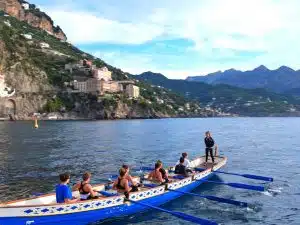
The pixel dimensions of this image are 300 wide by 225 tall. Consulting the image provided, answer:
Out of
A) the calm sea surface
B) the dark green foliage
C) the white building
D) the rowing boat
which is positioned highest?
the white building

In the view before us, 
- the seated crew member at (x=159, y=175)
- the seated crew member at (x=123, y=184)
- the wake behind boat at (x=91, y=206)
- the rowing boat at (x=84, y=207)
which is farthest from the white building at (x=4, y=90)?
the seated crew member at (x=123, y=184)

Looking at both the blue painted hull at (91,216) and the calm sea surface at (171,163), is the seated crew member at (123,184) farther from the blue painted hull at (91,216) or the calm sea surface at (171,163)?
the calm sea surface at (171,163)

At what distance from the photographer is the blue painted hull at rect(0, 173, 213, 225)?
17516 mm

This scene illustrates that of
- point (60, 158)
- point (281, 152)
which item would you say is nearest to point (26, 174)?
point (60, 158)

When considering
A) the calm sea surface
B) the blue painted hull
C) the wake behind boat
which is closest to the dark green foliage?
the calm sea surface

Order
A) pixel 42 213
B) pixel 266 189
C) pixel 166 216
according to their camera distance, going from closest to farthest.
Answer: pixel 42 213, pixel 166 216, pixel 266 189

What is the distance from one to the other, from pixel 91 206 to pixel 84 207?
1.64 ft

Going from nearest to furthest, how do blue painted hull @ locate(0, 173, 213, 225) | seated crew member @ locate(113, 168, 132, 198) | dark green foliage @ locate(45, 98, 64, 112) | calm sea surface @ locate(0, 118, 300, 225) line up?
blue painted hull @ locate(0, 173, 213, 225)
seated crew member @ locate(113, 168, 132, 198)
calm sea surface @ locate(0, 118, 300, 225)
dark green foliage @ locate(45, 98, 64, 112)

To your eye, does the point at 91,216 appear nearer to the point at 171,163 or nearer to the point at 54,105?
the point at 171,163

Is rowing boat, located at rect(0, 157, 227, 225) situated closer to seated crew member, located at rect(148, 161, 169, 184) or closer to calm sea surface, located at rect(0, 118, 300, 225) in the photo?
seated crew member, located at rect(148, 161, 169, 184)

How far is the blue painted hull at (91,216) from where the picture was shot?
17516mm

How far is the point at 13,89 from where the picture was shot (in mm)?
177375

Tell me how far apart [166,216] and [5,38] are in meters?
198

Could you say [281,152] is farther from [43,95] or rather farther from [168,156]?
[43,95]
